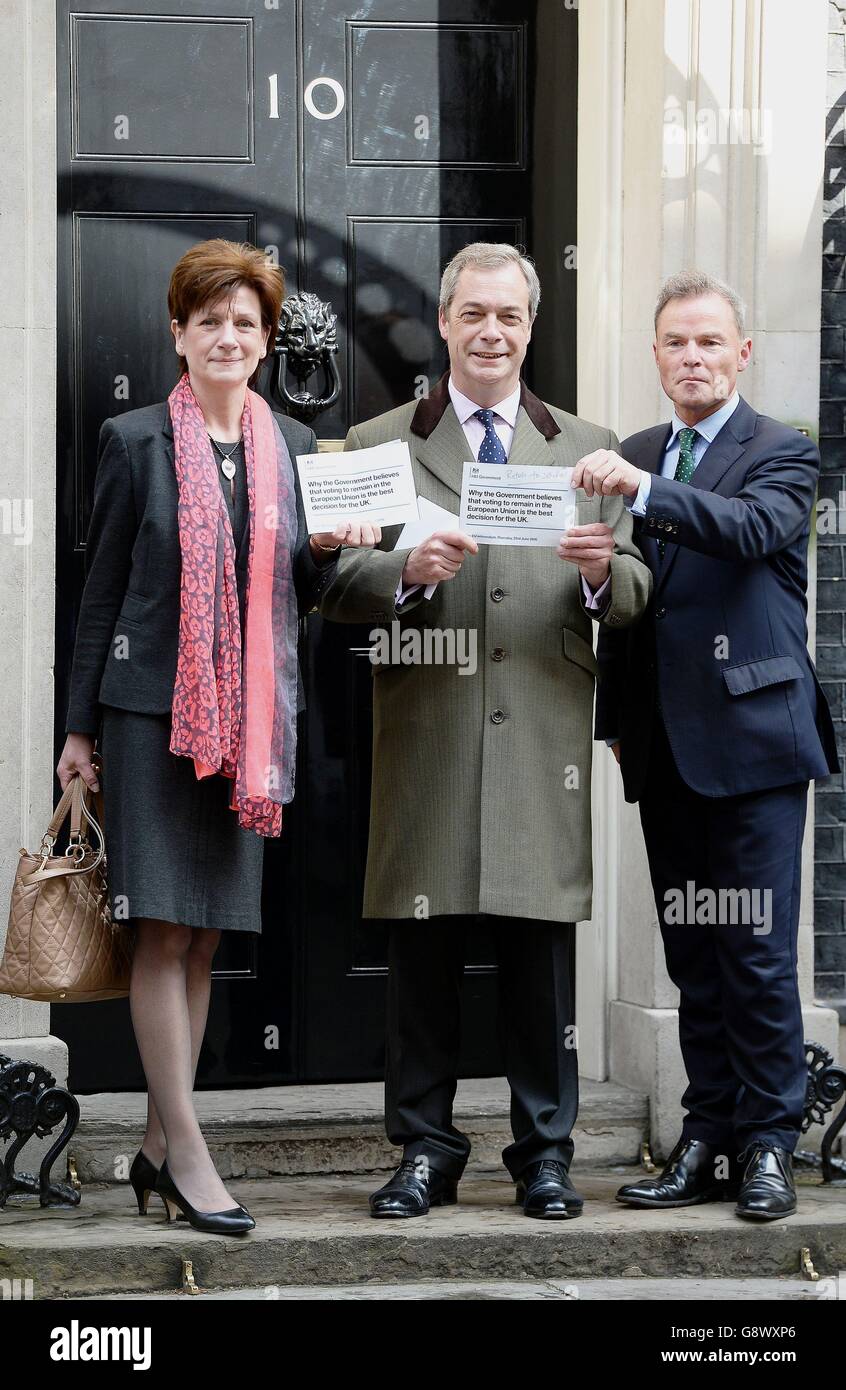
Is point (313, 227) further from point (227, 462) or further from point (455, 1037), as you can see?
point (455, 1037)

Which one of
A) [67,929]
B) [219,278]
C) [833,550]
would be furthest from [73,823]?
[833,550]

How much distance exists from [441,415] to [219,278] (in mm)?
673

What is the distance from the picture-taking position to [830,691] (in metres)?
5.67

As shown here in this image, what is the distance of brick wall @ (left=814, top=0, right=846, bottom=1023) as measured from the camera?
561cm

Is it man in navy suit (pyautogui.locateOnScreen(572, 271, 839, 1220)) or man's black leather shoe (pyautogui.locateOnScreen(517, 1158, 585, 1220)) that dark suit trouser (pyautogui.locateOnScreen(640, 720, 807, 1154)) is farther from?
man's black leather shoe (pyautogui.locateOnScreen(517, 1158, 585, 1220))

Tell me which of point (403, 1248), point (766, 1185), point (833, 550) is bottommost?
point (403, 1248)

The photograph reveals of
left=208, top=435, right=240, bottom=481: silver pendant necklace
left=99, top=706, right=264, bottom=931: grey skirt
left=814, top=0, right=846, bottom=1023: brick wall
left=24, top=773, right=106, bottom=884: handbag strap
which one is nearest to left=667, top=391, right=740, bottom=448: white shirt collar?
left=814, top=0, right=846, bottom=1023: brick wall

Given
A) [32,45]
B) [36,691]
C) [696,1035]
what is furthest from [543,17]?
[696,1035]

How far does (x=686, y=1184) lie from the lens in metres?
4.68

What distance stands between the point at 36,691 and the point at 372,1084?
163 cm

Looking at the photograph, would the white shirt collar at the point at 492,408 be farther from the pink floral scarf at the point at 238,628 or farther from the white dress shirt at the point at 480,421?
the pink floral scarf at the point at 238,628

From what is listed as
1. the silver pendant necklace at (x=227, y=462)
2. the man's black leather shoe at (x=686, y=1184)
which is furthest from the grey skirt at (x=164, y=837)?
the man's black leather shoe at (x=686, y=1184)

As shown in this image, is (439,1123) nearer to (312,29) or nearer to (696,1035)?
(696,1035)

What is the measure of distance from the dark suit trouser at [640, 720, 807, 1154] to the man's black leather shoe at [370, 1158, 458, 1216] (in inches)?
27.6
